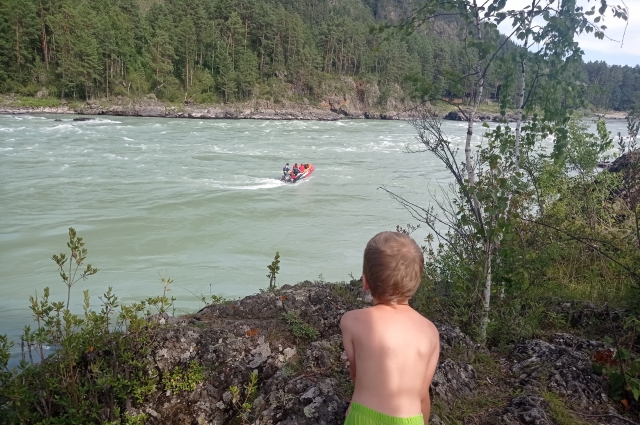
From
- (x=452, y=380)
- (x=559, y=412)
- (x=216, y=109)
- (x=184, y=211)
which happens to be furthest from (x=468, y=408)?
(x=216, y=109)

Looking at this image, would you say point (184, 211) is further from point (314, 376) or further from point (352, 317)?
point (352, 317)

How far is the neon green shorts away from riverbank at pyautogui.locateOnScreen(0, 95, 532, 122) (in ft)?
111

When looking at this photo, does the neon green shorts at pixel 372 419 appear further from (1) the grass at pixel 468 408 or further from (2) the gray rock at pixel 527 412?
(2) the gray rock at pixel 527 412

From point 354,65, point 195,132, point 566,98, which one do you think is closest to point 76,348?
point 566,98

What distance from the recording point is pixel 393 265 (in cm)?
198

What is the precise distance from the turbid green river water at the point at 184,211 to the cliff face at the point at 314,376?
393cm

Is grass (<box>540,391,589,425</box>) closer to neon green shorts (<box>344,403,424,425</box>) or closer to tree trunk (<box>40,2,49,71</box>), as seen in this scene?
neon green shorts (<box>344,403,424,425</box>)

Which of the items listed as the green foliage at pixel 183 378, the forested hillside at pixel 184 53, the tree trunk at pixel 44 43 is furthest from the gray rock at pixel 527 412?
the tree trunk at pixel 44 43

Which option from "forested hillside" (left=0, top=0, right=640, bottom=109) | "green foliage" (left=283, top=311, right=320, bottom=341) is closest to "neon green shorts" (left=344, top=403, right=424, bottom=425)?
"green foliage" (left=283, top=311, right=320, bottom=341)

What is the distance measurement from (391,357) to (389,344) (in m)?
0.06

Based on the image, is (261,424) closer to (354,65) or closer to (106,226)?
(106,226)

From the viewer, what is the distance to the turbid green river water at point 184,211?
27.3 ft

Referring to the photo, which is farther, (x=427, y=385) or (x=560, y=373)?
(x=560, y=373)

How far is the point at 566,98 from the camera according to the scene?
3.37 metres
